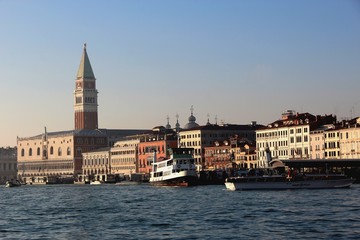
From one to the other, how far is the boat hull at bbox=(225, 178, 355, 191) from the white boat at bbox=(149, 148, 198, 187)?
64.2 ft

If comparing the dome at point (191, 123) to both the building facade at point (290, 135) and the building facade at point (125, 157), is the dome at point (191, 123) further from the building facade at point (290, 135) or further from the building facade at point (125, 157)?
the building facade at point (290, 135)

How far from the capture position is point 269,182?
80.1 metres

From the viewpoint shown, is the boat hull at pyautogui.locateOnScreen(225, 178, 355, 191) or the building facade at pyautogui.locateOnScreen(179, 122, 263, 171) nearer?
the boat hull at pyautogui.locateOnScreen(225, 178, 355, 191)

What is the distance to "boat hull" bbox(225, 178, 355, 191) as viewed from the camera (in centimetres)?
7962

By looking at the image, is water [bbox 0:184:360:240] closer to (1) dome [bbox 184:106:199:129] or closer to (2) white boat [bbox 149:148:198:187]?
(2) white boat [bbox 149:148:198:187]

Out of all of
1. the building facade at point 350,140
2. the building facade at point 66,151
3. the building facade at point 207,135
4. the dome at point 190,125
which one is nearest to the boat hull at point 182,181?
the building facade at point 350,140

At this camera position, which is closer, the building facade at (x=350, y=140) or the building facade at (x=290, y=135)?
the building facade at (x=350, y=140)

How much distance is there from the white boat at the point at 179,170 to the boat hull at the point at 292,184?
19.6 m

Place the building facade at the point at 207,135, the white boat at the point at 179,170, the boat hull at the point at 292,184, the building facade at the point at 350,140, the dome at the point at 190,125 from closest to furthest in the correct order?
the boat hull at the point at 292,184 < the white boat at the point at 179,170 < the building facade at the point at 350,140 < the building facade at the point at 207,135 < the dome at the point at 190,125

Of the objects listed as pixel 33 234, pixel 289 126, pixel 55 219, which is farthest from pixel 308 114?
pixel 33 234

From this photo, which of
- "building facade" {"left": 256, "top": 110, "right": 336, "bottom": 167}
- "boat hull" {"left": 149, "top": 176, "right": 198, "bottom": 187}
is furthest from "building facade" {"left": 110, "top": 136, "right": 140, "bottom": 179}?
"boat hull" {"left": 149, "top": 176, "right": 198, "bottom": 187}

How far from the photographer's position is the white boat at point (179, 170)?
102m

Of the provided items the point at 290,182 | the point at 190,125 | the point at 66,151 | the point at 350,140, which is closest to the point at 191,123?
the point at 190,125

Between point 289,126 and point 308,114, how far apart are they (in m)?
3.96
